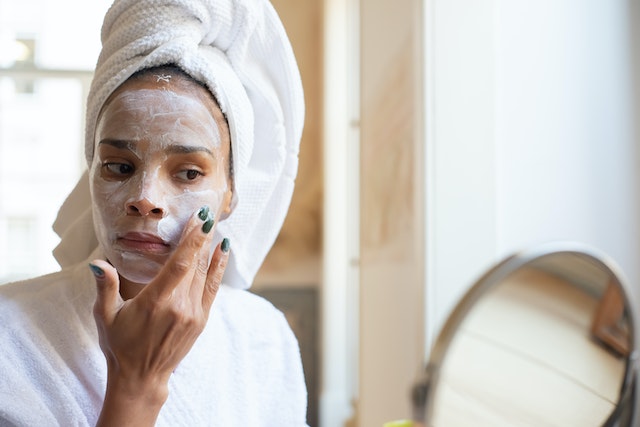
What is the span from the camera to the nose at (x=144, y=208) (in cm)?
76

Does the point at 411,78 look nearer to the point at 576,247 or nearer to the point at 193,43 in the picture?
the point at 193,43

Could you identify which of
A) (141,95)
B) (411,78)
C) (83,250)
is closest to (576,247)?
(141,95)

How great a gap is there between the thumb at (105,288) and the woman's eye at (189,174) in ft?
0.53

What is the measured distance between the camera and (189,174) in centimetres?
82

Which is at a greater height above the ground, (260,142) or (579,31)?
(579,31)

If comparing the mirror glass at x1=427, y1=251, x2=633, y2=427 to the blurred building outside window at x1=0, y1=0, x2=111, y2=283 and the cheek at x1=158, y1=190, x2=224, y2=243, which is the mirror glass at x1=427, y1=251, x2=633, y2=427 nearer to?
the cheek at x1=158, y1=190, x2=224, y2=243

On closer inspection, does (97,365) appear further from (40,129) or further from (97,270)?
(40,129)

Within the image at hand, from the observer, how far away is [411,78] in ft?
4.88

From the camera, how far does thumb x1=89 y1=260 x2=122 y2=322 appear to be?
67cm

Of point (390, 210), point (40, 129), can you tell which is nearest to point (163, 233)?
point (390, 210)

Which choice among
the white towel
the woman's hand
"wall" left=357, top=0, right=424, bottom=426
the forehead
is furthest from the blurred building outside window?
the woman's hand

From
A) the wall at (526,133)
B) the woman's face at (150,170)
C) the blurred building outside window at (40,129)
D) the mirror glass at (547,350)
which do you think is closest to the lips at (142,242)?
the woman's face at (150,170)

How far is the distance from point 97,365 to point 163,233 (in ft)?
0.55

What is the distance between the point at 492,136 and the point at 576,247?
2.46 feet
